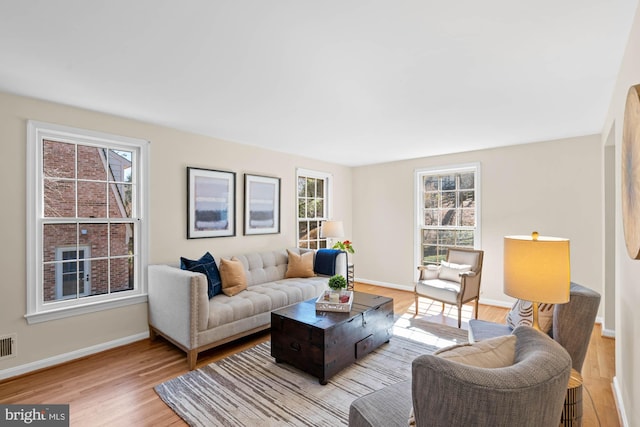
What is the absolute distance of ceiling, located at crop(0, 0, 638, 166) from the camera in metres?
1.54

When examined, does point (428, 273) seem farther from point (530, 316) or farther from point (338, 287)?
point (530, 316)

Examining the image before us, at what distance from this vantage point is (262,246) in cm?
445

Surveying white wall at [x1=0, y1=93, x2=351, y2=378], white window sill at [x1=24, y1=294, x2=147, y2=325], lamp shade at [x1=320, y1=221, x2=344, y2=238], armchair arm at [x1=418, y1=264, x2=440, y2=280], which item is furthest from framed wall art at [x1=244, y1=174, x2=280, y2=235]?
armchair arm at [x1=418, y1=264, x2=440, y2=280]

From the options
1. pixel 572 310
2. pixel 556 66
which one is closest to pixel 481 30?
pixel 556 66

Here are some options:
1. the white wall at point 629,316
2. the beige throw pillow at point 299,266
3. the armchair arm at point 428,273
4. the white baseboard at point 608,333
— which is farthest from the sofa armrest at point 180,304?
the white baseboard at point 608,333

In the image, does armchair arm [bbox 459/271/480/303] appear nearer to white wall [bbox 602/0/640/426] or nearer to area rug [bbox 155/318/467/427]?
area rug [bbox 155/318/467/427]

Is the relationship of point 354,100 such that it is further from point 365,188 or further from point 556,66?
point 365,188

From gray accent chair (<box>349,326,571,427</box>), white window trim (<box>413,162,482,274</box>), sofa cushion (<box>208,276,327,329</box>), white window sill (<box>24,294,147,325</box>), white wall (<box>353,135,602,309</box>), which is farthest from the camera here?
white window trim (<box>413,162,482,274</box>)

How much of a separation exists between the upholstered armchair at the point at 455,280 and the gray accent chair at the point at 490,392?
280 centimetres

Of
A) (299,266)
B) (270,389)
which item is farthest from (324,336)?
(299,266)

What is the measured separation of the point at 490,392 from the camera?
0.83 meters

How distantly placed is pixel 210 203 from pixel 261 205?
802mm

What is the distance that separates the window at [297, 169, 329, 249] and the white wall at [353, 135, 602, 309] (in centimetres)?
89

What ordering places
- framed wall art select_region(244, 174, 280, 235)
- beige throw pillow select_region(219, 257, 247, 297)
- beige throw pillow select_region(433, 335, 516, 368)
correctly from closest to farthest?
1. beige throw pillow select_region(433, 335, 516, 368)
2. beige throw pillow select_region(219, 257, 247, 297)
3. framed wall art select_region(244, 174, 280, 235)
